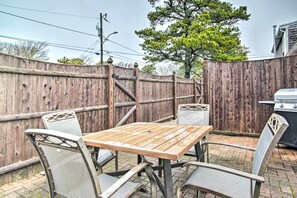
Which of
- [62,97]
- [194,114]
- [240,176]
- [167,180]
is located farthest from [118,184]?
[62,97]

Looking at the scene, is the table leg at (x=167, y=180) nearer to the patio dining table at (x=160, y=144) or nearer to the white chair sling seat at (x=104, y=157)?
the patio dining table at (x=160, y=144)

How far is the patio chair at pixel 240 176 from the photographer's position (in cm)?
125

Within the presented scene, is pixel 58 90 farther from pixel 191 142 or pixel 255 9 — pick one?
pixel 255 9

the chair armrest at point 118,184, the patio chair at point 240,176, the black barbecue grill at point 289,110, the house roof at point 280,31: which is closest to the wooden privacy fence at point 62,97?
the chair armrest at point 118,184

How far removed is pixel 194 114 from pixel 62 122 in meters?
1.85

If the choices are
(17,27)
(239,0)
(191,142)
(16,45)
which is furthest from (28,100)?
(239,0)

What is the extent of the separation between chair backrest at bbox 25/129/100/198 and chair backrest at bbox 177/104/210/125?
202 centimetres

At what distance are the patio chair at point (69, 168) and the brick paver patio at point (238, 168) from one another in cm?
112

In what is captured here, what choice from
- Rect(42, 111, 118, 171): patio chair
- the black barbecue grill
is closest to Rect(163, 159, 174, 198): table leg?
Rect(42, 111, 118, 171): patio chair

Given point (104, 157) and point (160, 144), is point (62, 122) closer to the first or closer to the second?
point (104, 157)

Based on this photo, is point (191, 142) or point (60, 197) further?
point (191, 142)

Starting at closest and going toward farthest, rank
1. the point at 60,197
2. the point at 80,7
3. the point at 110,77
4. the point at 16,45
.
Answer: the point at 60,197 < the point at 110,77 < the point at 16,45 < the point at 80,7

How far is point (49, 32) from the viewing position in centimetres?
1291

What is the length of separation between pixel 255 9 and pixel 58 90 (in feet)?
43.4
